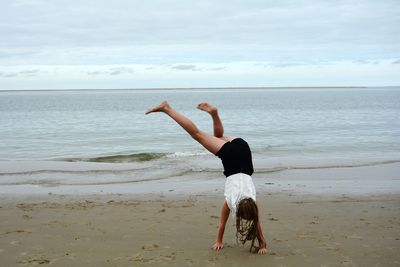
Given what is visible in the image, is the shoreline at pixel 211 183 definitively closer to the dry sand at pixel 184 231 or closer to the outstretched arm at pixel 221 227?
the dry sand at pixel 184 231

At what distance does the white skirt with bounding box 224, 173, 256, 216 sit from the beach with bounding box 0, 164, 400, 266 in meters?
0.76

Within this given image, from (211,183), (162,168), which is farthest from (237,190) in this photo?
(162,168)

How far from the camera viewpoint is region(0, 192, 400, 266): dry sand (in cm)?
618

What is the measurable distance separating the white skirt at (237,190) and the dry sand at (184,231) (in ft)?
2.48

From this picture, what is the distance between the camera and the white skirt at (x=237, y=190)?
617 centimetres

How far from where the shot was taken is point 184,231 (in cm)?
767

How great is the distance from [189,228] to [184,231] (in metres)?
0.22

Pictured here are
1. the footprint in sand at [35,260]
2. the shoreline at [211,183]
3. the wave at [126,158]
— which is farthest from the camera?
the wave at [126,158]

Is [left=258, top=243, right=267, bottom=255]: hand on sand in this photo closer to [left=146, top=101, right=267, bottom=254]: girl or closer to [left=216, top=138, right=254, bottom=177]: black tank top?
[left=146, top=101, right=267, bottom=254]: girl

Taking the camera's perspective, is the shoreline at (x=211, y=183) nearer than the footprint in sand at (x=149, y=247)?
No

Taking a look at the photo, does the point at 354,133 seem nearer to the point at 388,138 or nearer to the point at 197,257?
the point at 388,138

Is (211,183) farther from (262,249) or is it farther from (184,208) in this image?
(262,249)

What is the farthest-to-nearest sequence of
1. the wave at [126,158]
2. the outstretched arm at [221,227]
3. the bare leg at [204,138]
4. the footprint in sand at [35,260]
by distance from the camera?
the wave at [126,158] < the outstretched arm at [221,227] < the bare leg at [204,138] < the footprint in sand at [35,260]

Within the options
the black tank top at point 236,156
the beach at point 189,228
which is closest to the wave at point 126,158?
the beach at point 189,228
